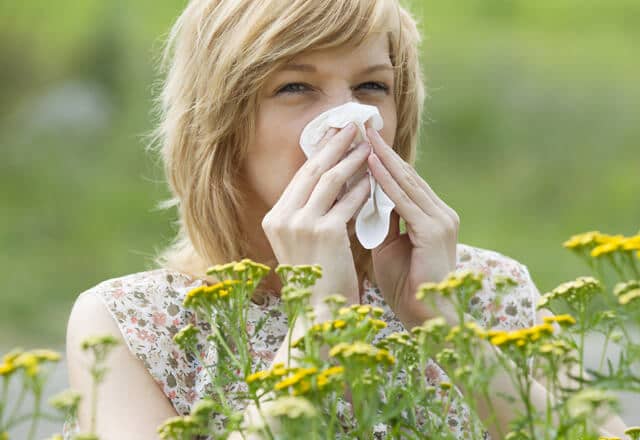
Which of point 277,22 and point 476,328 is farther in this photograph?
point 277,22

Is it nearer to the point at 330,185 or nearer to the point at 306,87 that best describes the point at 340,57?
the point at 306,87

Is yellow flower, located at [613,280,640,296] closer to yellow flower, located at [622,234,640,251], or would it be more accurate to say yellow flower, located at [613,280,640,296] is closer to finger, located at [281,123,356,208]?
yellow flower, located at [622,234,640,251]

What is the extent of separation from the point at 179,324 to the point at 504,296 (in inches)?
31.8

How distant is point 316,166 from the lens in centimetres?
199

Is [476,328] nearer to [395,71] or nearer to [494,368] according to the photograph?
[494,368]

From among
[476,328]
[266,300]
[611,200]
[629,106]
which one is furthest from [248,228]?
[629,106]

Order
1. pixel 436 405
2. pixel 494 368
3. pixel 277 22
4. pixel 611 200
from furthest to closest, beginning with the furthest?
pixel 611 200, pixel 277 22, pixel 436 405, pixel 494 368

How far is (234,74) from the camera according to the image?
223 centimetres

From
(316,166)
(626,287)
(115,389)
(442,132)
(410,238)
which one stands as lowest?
(626,287)

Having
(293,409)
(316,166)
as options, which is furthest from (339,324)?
(316,166)

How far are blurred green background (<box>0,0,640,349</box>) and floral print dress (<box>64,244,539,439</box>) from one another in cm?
519

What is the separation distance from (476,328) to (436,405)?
0.20 m

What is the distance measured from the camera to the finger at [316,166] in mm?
1948

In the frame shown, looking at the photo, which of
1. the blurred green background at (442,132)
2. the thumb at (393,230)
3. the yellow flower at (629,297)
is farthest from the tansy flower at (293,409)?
the blurred green background at (442,132)
